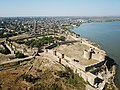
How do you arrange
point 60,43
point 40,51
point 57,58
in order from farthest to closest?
point 60,43 < point 40,51 < point 57,58

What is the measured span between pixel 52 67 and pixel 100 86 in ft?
19.4

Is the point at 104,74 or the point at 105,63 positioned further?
the point at 105,63

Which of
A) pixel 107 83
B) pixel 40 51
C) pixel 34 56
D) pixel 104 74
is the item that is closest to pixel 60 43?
pixel 40 51

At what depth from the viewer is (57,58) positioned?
20.7 m

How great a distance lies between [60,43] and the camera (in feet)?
109

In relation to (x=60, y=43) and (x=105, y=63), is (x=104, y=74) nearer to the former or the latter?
(x=105, y=63)

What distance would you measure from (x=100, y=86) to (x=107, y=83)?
1060mm

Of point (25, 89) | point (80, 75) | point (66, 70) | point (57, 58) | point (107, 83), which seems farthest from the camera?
point (57, 58)

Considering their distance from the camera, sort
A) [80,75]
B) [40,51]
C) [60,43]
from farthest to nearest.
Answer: [60,43] → [40,51] → [80,75]

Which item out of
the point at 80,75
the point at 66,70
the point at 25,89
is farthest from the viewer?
the point at 66,70

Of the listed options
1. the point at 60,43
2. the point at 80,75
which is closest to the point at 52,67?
the point at 80,75

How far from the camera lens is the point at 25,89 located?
14.5 meters

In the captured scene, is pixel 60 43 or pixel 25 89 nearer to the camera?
pixel 25 89

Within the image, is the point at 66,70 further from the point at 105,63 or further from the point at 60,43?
the point at 60,43
